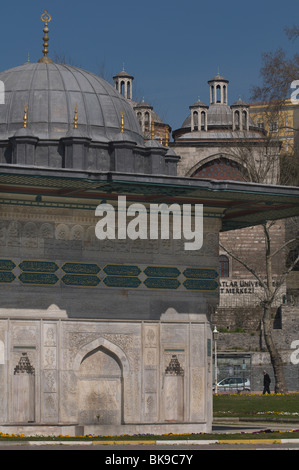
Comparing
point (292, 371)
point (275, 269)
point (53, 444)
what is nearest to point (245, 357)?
point (292, 371)

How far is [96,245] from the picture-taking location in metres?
20.2

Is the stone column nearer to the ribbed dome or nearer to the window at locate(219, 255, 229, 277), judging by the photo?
the ribbed dome

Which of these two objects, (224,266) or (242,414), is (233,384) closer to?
(242,414)

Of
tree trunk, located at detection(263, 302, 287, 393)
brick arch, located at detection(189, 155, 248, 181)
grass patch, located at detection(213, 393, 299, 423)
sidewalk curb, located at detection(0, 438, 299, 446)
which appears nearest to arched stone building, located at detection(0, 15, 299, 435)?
sidewalk curb, located at detection(0, 438, 299, 446)

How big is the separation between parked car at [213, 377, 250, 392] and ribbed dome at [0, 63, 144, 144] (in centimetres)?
2375

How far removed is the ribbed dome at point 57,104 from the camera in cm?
2161

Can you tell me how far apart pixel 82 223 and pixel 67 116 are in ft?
9.06

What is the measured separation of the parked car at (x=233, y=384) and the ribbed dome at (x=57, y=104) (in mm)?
23749
